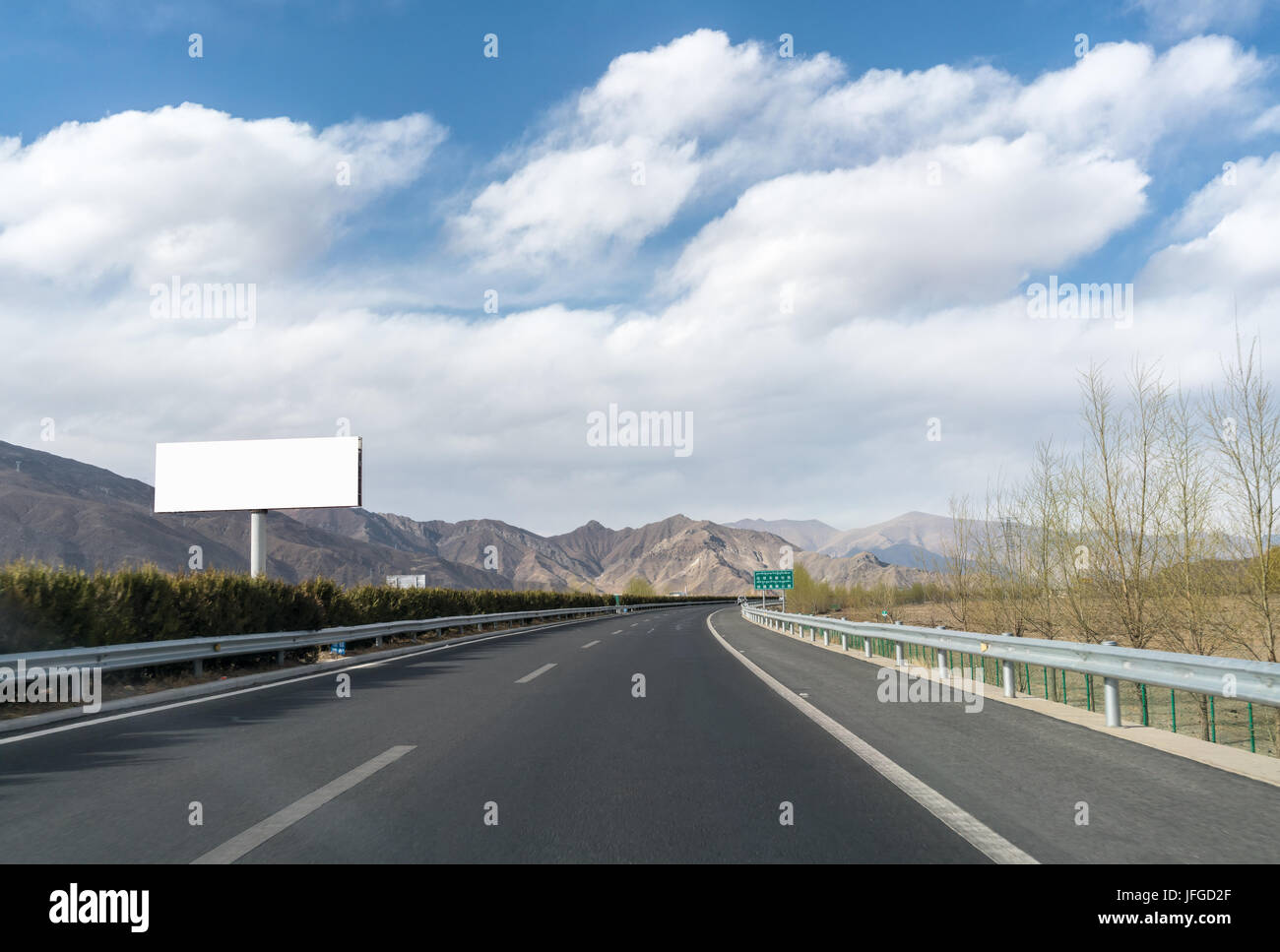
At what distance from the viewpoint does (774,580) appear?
61.2 m

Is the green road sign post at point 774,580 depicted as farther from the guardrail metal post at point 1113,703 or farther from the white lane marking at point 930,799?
the guardrail metal post at point 1113,703

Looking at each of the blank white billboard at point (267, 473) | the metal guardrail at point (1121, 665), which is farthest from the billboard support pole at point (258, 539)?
the metal guardrail at point (1121, 665)

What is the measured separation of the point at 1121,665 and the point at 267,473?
35.3 meters

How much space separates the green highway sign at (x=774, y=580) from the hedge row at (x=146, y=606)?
39605mm

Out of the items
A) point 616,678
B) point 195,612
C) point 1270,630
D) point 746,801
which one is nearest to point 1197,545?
point 1270,630

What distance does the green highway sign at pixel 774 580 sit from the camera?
60469mm

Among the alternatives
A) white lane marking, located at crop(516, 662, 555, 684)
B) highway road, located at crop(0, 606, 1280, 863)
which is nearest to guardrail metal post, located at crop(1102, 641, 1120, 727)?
highway road, located at crop(0, 606, 1280, 863)

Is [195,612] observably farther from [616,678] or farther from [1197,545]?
[1197,545]

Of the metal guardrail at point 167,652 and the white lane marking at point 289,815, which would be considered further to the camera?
the metal guardrail at point 167,652

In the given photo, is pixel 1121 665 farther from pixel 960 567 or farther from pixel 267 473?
pixel 267 473

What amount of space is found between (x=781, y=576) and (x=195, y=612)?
4877cm

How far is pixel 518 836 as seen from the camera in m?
4.55

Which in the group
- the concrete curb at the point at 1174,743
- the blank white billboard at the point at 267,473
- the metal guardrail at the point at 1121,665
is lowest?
the concrete curb at the point at 1174,743
